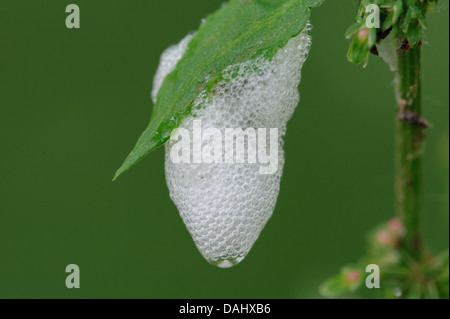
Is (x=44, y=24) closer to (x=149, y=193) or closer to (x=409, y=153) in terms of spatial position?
(x=149, y=193)

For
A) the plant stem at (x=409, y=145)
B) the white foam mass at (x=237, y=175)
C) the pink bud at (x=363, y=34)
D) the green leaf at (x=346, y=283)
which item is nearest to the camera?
the pink bud at (x=363, y=34)

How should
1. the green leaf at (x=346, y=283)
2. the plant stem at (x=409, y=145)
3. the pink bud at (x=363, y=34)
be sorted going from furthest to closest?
the green leaf at (x=346, y=283) < the plant stem at (x=409, y=145) < the pink bud at (x=363, y=34)

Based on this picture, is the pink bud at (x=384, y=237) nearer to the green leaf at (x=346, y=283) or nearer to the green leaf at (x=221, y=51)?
the green leaf at (x=346, y=283)

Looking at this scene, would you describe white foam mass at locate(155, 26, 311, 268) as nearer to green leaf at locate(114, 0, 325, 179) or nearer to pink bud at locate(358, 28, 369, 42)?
green leaf at locate(114, 0, 325, 179)

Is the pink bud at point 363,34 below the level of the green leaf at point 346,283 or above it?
above

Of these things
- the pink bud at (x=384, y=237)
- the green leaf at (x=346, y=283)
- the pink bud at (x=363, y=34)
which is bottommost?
the green leaf at (x=346, y=283)

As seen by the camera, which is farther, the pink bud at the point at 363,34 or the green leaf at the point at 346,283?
the green leaf at the point at 346,283

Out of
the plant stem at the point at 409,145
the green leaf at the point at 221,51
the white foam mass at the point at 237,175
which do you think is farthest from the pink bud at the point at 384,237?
the green leaf at the point at 221,51

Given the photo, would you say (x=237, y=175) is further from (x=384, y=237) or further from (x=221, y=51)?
(x=384, y=237)
